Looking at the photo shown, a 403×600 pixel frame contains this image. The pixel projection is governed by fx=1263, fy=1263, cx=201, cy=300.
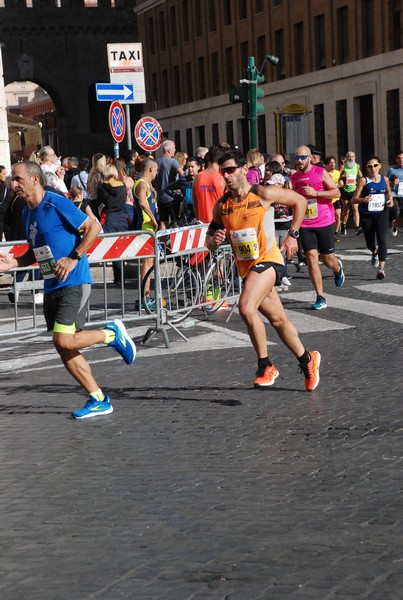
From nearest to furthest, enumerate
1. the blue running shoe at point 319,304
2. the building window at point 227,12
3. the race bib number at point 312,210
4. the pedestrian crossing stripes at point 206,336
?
the pedestrian crossing stripes at point 206,336
the blue running shoe at point 319,304
the race bib number at point 312,210
the building window at point 227,12

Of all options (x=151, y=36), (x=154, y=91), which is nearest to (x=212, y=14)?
(x=151, y=36)

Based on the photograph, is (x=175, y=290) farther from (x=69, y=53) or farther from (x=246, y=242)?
(x=69, y=53)

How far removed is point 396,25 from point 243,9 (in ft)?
49.5

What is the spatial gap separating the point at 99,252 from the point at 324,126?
3916 cm

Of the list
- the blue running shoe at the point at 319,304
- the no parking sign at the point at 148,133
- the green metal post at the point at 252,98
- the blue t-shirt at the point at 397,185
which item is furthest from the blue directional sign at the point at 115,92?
the blue running shoe at the point at 319,304

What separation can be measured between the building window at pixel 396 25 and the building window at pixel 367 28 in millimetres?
1484

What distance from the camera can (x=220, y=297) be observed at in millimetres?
13023

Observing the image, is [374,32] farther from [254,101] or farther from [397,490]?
[397,490]

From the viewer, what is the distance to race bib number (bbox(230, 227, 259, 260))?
8859 mm

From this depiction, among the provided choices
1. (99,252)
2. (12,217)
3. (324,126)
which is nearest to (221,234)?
(99,252)

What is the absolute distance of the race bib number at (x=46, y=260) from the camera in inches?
316

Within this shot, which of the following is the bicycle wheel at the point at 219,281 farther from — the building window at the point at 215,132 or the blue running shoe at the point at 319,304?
the building window at the point at 215,132

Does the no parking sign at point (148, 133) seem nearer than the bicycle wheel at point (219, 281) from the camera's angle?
No

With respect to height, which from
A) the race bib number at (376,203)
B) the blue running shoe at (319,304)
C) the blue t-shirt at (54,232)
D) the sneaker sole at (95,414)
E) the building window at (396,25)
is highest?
the building window at (396,25)
